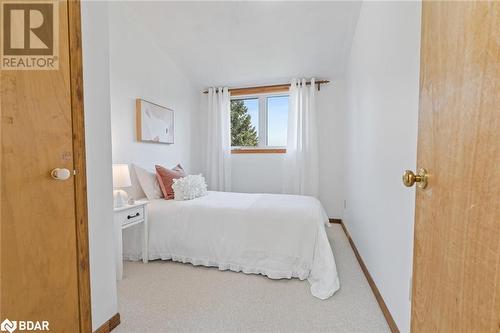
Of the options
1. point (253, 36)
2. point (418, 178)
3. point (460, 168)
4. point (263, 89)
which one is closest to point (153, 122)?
point (253, 36)

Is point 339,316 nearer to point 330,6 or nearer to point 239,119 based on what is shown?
point 330,6

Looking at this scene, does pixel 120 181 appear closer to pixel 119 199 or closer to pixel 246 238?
pixel 119 199

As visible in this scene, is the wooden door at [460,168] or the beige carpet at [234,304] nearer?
the wooden door at [460,168]

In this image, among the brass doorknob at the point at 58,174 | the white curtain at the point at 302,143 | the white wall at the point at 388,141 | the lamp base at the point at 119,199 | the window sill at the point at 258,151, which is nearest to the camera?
the brass doorknob at the point at 58,174

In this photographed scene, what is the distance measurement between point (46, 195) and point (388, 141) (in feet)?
6.30

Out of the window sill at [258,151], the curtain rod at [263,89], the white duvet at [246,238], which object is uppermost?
the curtain rod at [263,89]

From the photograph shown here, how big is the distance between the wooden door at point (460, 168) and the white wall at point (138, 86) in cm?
265

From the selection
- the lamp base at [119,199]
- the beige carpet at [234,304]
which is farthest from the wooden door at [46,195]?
the lamp base at [119,199]

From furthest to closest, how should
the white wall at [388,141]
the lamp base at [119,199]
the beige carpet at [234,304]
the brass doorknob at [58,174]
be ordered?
the lamp base at [119,199] < the beige carpet at [234,304] < the white wall at [388,141] < the brass doorknob at [58,174]

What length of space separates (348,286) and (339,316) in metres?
0.41

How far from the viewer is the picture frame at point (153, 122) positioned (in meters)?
2.87

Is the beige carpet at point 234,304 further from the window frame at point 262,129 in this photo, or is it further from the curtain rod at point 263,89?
the curtain rod at point 263,89

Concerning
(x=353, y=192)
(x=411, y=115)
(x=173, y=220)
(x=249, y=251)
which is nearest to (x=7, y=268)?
(x=173, y=220)

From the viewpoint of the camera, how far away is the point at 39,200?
110 cm
